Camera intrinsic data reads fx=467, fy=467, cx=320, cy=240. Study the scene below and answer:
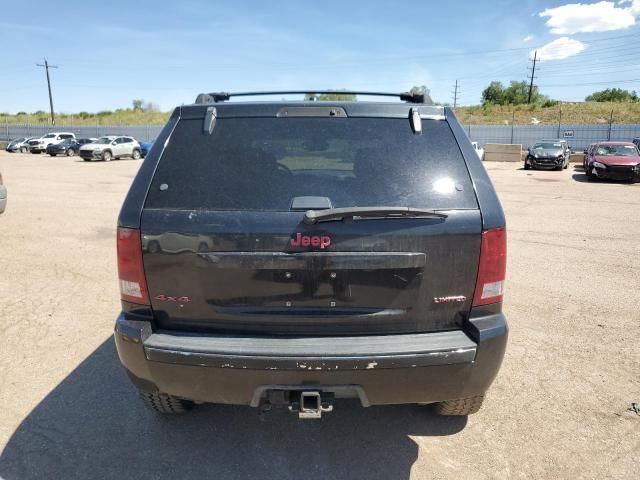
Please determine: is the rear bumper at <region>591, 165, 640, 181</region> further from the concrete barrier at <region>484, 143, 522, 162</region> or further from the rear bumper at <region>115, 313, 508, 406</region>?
the rear bumper at <region>115, 313, 508, 406</region>

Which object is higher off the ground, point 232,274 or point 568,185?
point 232,274

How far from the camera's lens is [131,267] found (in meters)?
2.36

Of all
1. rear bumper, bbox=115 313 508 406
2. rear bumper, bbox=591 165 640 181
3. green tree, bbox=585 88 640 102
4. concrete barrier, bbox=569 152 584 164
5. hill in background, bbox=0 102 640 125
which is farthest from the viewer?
green tree, bbox=585 88 640 102

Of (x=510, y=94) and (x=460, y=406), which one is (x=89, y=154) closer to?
(x=460, y=406)

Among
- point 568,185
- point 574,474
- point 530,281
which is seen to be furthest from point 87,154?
point 574,474

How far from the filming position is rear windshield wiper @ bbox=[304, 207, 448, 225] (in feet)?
7.19

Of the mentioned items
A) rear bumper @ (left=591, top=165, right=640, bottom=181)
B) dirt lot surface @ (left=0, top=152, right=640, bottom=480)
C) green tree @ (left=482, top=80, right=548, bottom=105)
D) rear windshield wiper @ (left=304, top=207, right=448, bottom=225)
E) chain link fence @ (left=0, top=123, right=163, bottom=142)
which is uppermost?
green tree @ (left=482, top=80, right=548, bottom=105)

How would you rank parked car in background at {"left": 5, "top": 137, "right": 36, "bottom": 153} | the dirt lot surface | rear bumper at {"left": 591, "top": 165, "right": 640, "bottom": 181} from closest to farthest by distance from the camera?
1. the dirt lot surface
2. rear bumper at {"left": 591, "top": 165, "right": 640, "bottom": 181}
3. parked car in background at {"left": 5, "top": 137, "right": 36, "bottom": 153}

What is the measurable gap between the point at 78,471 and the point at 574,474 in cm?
269

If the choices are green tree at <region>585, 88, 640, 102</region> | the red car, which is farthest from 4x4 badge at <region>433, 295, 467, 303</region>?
green tree at <region>585, 88, 640, 102</region>

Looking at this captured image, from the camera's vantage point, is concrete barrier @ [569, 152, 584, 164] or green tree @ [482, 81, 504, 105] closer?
concrete barrier @ [569, 152, 584, 164]

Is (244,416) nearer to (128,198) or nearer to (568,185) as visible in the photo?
(128,198)

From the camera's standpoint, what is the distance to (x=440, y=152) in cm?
248

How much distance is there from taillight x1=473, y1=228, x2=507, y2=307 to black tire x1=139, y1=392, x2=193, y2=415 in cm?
183
